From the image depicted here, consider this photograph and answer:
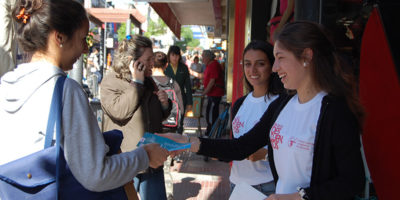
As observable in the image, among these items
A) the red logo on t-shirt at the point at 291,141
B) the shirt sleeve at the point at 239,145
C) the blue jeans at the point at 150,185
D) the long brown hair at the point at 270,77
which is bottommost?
the blue jeans at the point at 150,185

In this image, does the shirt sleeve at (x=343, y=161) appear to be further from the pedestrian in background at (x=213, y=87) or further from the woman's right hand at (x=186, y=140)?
the pedestrian in background at (x=213, y=87)

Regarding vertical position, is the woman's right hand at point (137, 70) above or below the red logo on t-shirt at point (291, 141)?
above

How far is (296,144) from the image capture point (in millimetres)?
1634

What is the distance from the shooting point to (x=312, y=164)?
5.19ft

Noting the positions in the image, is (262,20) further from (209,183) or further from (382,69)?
(382,69)

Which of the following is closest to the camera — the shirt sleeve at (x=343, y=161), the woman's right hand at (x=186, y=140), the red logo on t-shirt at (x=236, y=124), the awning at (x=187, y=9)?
the shirt sleeve at (x=343, y=161)

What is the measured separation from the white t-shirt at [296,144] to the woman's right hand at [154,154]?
0.58 metres

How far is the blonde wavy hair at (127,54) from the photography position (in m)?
2.96

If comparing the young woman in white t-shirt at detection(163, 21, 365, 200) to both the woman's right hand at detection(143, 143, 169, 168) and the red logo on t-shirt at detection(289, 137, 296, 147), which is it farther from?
the woman's right hand at detection(143, 143, 169, 168)

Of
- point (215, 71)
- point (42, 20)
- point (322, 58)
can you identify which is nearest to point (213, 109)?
point (215, 71)

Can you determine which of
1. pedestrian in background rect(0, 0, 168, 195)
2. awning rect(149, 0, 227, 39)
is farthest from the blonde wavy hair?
awning rect(149, 0, 227, 39)

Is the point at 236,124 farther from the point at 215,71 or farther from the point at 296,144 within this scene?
the point at 215,71

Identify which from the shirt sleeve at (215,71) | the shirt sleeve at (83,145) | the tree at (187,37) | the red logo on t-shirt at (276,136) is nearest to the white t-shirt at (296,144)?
the red logo on t-shirt at (276,136)

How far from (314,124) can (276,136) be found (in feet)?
0.78
